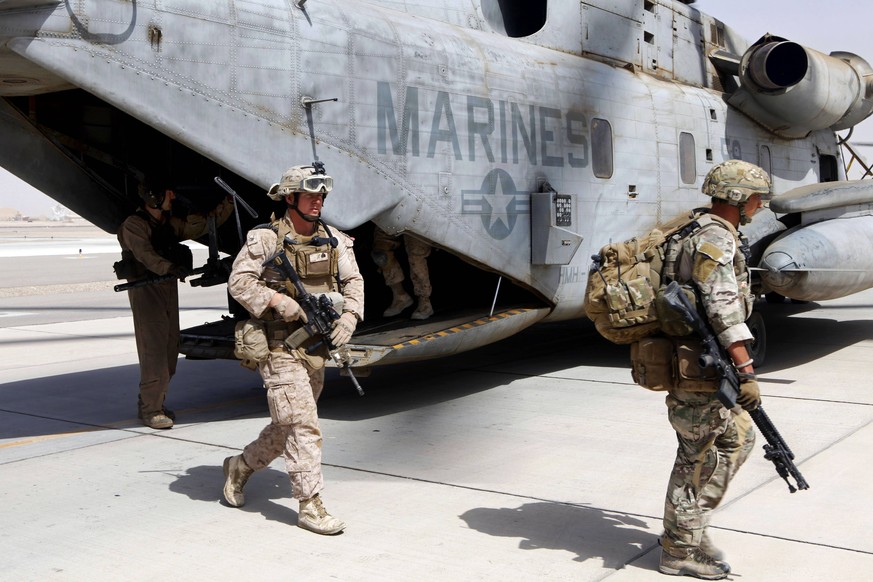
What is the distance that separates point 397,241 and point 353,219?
4.68 feet

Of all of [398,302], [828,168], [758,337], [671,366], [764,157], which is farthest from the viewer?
[828,168]

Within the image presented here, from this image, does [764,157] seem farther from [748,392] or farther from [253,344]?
[253,344]

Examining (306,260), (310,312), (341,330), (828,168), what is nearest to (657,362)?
(341,330)

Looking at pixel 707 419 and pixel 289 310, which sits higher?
pixel 289 310

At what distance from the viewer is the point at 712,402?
408 centimetres

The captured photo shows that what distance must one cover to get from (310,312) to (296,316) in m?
0.07

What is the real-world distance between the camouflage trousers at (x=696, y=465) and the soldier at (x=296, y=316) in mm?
1598

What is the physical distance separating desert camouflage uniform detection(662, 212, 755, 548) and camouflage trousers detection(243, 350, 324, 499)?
1.69 meters

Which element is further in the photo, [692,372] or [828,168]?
[828,168]

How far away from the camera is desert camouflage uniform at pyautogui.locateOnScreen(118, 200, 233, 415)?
6957 millimetres

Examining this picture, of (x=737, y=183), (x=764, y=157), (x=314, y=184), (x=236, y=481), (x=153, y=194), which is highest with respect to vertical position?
(x=764, y=157)

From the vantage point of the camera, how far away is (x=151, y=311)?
7098mm

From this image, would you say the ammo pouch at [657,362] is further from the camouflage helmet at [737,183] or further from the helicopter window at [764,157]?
the helicopter window at [764,157]

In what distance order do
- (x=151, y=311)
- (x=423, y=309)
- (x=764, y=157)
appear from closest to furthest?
(x=151, y=311) → (x=423, y=309) → (x=764, y=157)
